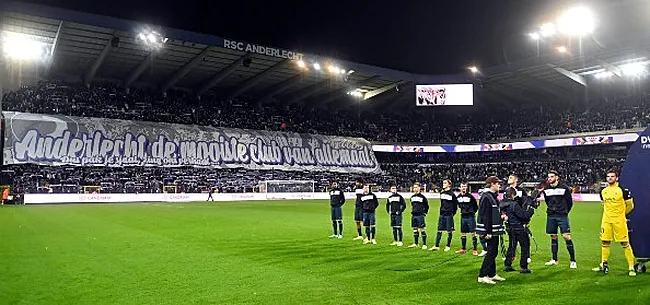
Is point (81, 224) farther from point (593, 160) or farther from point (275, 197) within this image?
point (593, 160)

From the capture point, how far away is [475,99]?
6306cm

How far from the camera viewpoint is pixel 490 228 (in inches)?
370

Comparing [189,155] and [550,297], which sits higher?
[189,155]

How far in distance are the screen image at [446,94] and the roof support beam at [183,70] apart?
22963 mm

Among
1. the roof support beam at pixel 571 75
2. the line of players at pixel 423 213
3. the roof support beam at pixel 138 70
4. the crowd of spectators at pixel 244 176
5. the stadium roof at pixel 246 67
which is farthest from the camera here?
the roof support beam at pixel 571 75

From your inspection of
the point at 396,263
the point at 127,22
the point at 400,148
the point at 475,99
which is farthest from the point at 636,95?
the point at 396,263

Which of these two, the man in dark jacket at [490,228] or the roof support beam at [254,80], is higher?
the roof support beam at [254,80]

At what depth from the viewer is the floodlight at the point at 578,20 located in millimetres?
36344

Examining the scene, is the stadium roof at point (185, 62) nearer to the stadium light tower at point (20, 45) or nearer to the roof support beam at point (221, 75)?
the roof support beam at point (221, 75)

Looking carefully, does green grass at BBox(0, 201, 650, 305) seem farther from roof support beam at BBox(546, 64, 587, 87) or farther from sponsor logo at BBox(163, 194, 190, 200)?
roof support beam at BBox(546, 64, 587, 87)

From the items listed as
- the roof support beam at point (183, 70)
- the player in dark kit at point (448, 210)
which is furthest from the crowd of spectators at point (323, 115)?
the player in dark kit at point (448, 210)

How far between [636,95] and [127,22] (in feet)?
163

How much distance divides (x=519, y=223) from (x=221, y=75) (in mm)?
41932

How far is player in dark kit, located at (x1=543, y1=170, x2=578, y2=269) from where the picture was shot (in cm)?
1154
